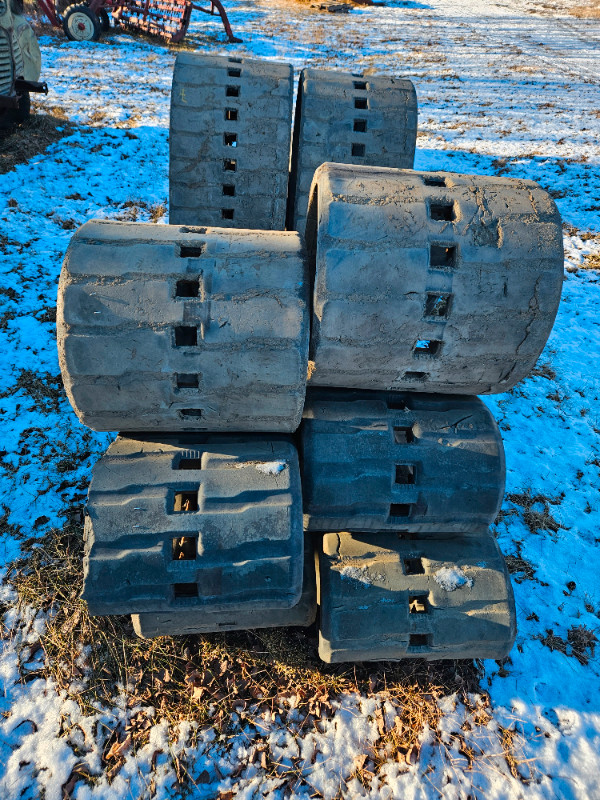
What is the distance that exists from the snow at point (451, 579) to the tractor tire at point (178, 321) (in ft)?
4.27

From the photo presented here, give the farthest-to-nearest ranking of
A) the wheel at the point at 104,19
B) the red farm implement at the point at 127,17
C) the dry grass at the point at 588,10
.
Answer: the dry grass at the point at 588,10, the wheel at the point at 104,19, the red farm implement at the point at 127,17

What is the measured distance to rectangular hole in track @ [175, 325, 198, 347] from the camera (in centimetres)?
225

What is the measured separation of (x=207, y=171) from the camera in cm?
414

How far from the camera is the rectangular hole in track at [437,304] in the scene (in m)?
2.28

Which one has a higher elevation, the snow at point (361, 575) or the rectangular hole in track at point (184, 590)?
the rectangular hole in track at point (184, 590)

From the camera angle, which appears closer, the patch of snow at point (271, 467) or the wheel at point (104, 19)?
the patch of snow at point (271, 467)

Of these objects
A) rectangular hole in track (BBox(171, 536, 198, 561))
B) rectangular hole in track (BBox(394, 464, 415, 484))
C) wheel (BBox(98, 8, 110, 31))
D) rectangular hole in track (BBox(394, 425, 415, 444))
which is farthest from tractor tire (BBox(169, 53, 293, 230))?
wheel (BBox(98, 8, 110, 31))

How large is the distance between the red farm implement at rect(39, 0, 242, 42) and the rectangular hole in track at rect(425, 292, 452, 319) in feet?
60.8

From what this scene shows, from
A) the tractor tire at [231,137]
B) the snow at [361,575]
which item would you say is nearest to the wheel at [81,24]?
the tractor tire at [231,137]

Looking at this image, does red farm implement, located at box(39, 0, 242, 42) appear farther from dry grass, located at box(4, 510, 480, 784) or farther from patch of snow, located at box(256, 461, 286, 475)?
patch of snow, located at box(256, 461, 286, 475)

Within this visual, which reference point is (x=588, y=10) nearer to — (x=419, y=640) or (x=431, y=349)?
(x=431, y=349)

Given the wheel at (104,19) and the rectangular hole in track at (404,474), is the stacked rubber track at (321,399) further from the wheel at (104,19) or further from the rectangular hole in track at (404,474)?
the wheel at (104,19)

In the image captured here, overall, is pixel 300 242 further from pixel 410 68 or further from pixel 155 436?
pixel 410 68

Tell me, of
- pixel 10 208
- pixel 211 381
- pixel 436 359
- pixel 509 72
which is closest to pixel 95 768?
pixel 211 381
